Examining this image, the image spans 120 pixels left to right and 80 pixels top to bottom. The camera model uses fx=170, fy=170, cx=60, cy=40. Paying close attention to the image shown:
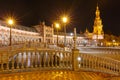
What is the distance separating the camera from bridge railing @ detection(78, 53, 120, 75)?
1148 cm

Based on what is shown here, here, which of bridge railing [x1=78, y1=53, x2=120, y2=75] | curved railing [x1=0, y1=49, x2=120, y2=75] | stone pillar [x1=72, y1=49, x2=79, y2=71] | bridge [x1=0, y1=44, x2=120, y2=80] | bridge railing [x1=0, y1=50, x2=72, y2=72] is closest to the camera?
bridge [x1=0, y1=44, x2=120, y2=80]

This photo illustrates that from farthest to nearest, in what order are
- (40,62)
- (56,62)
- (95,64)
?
(95,64) < (40,62) < (56,62)

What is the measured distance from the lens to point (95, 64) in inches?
481

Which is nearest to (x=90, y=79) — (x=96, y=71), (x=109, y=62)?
(x=96, y=71)

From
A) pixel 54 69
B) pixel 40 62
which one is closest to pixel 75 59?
pixel 54 69

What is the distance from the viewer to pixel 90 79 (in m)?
8.77

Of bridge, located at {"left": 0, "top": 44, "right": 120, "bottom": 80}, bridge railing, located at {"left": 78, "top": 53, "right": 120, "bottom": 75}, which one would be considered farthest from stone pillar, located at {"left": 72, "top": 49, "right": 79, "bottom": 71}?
bridge railing, located at {"left": 78, "top": 53, "right": 120, "bottom": 75}

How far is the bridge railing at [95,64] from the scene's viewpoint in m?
11.5

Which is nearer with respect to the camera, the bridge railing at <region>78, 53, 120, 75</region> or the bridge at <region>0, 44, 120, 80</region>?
the bridge at <region>0, 44, 120, 80</region>

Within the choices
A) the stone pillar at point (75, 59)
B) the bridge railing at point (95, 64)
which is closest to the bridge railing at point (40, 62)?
the stone pillar at point (75, 59)

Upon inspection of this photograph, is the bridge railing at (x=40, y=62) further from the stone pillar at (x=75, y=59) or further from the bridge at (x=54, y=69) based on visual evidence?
the stone pillar at (x=75, y=59)

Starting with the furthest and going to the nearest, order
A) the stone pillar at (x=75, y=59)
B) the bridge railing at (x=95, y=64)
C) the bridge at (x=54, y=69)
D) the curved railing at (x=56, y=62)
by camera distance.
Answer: the bridge railing at (x=95, y=64)
the stone pillar at (x=75, y=59)
the curved railing at (x=56, y=62)
the bridge at (x=54, y=69)

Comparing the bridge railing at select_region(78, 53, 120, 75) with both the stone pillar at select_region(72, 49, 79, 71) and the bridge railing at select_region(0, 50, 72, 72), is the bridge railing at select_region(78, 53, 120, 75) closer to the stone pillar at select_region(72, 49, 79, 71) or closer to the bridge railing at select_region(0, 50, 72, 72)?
the stone pillar at select_region(72, 49, 79, 71)

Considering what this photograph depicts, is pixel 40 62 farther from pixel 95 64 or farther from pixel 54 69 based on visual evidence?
pixel 95 64
